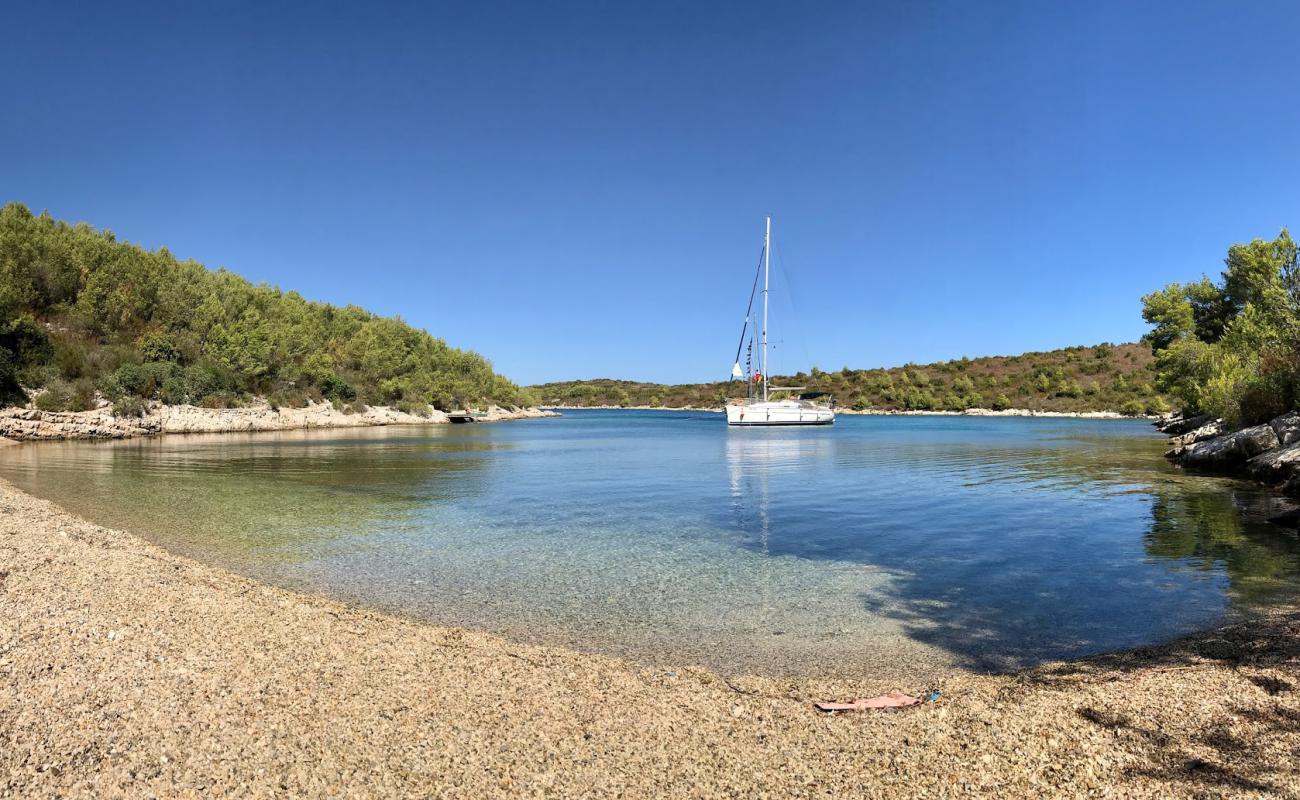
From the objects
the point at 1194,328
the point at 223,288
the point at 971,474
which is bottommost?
the point at 971,474

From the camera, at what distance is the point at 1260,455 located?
2275cm

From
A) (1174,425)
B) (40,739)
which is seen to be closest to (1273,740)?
(40,739)

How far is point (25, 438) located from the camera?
42.2 meters

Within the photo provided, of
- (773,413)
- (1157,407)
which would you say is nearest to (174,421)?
(773,413)

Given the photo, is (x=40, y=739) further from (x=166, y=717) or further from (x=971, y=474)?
(x=971, y=474)

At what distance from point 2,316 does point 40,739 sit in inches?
2133

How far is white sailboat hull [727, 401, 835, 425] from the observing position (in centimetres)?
7400

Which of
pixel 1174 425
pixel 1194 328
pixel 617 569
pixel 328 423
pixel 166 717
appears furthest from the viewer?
pixel 328 423

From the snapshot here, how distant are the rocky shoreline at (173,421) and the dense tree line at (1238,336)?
61.4m

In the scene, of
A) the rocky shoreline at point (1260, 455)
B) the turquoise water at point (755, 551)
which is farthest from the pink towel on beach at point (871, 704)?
the rocky shoreline at point (1260, 455)

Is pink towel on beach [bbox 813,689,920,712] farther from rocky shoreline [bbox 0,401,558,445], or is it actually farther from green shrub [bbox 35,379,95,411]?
green shrub [bbox 35,379,95,411]

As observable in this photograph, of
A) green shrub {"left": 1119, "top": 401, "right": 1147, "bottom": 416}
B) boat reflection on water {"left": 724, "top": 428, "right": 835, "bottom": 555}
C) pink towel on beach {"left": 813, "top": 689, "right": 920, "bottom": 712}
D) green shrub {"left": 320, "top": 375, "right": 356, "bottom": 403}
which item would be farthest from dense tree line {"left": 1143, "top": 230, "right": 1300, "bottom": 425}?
green shrub {"left": 320, "top": 375, "right": 356, "bottom": 403}

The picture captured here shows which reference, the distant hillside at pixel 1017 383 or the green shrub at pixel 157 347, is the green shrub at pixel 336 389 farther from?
the distant hillside at pixel 1017 383

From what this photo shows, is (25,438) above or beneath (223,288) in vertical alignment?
beneath
